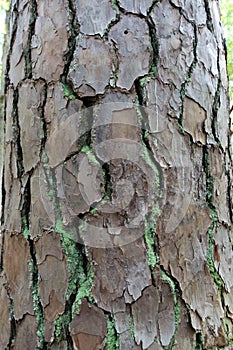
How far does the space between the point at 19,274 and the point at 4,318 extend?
0.33 feet

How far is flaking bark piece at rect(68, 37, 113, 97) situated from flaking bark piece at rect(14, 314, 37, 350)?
445 millimetres

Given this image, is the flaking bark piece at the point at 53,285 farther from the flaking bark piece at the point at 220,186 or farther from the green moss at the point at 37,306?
the flaking bark piece at the point at 220,186

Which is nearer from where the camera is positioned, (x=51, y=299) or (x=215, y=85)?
(x=51, y=299)

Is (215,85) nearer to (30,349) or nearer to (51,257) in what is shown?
(51,257)

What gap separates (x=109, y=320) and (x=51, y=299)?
12cm

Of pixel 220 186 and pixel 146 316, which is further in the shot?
pixel 220 186

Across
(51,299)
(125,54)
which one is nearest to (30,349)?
(51,299)

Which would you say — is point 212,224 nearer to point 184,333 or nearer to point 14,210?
point 184,333

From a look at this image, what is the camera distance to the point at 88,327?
729 mm

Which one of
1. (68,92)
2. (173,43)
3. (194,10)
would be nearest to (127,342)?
(68,92)

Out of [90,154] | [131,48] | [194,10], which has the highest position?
[194,10]

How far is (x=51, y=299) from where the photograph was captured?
768 mm

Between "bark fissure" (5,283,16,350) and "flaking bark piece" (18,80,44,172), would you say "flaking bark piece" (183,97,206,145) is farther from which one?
"bark fissure" (5,283,16,350)

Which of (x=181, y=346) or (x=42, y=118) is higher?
→ (x=42, y=118)
